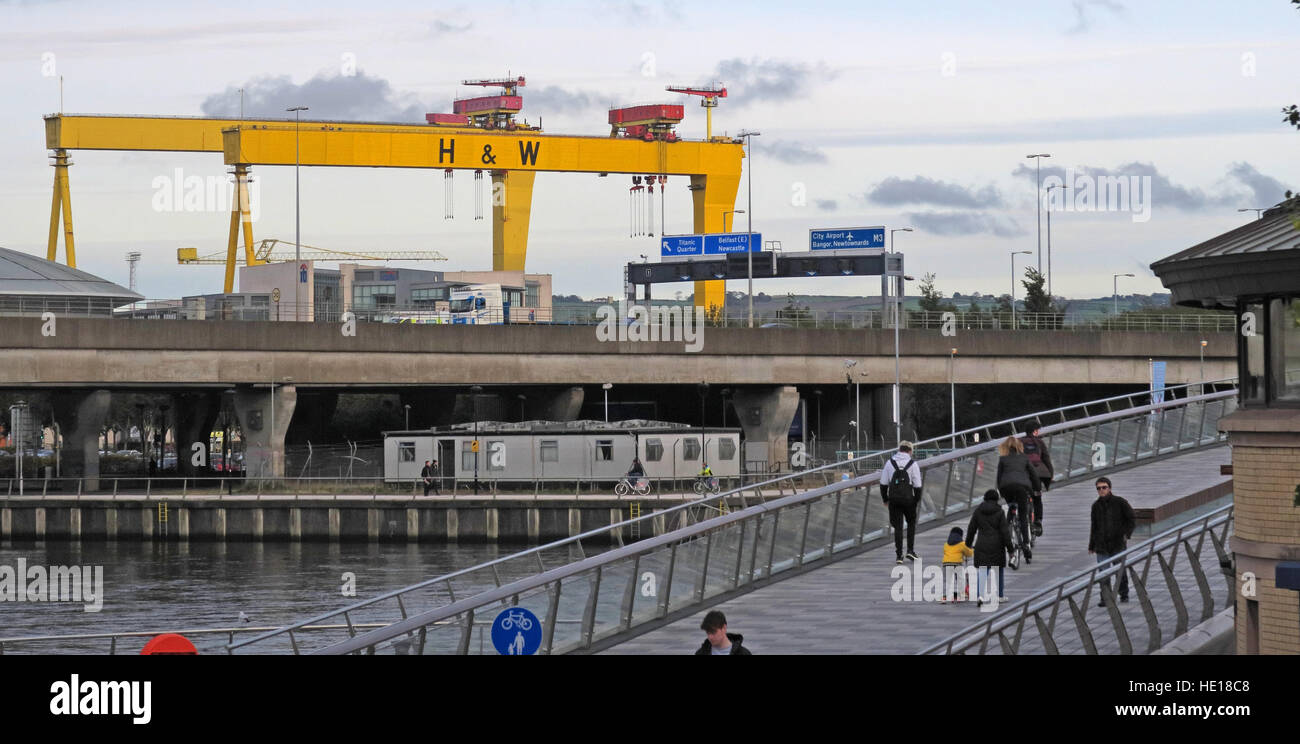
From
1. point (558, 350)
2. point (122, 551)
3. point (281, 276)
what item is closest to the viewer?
point (122, 551)

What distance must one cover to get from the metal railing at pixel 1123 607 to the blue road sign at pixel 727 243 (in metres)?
61.5

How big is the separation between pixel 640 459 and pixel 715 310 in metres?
24.7

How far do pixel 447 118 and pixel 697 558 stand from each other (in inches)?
2681

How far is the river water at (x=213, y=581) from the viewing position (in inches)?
1407

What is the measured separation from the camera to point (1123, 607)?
15.5 m

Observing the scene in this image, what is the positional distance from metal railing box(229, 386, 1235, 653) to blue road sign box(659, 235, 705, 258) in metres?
54.1

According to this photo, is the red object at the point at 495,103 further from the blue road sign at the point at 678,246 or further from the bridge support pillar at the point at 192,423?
the bridge support pillar at the point at 192,423

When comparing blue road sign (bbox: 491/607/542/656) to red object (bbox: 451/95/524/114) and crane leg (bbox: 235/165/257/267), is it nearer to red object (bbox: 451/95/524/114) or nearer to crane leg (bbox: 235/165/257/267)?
crane leg (bbox: 235/165/257/267)

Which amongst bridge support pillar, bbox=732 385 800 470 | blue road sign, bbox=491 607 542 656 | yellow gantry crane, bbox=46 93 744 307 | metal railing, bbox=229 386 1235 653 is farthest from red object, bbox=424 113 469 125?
blue road sign, bbox=491 607 542 656

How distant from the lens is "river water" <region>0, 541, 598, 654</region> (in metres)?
35.8

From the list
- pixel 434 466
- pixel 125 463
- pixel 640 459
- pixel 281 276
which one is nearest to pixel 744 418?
pixel 640 459
